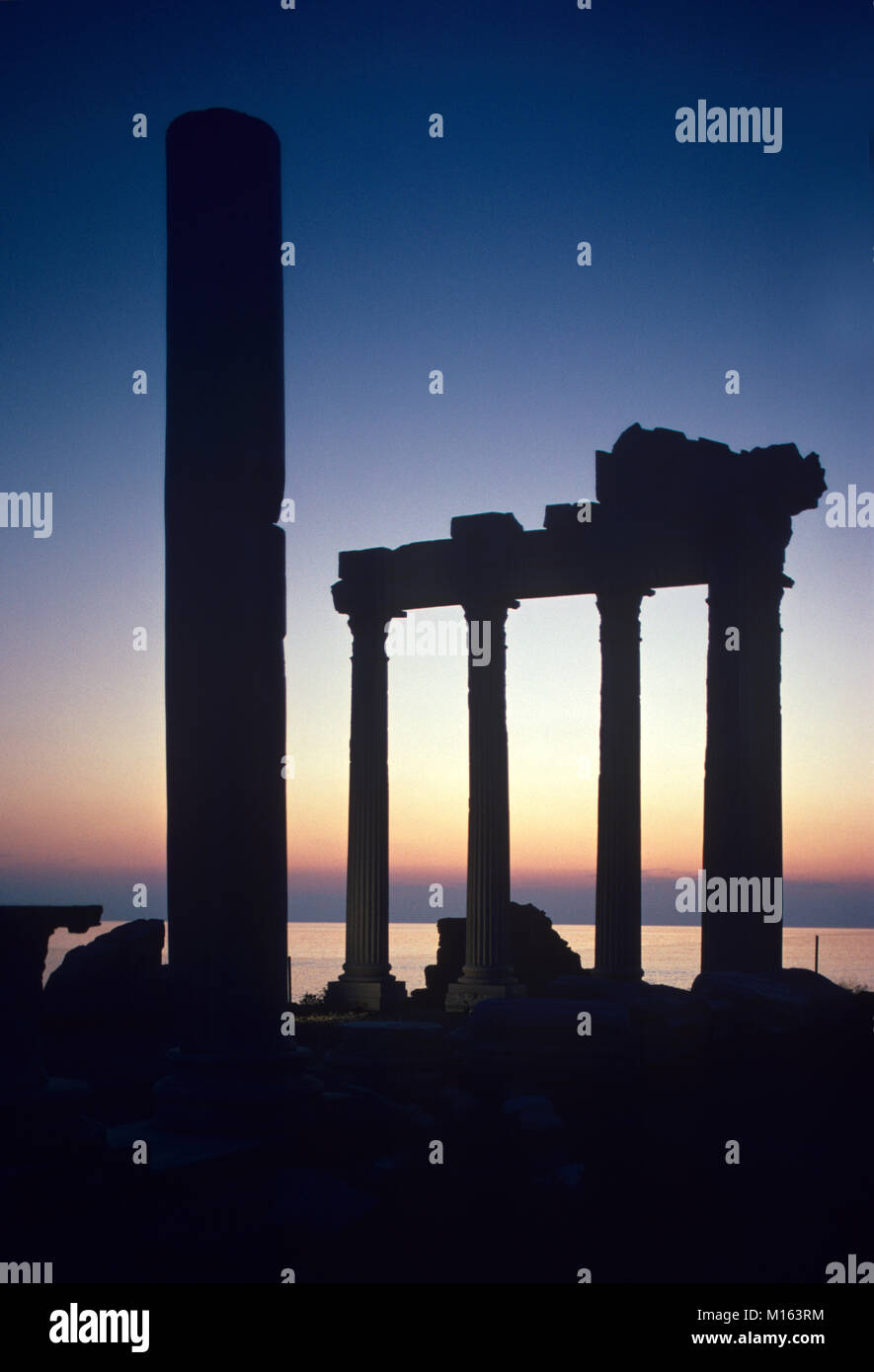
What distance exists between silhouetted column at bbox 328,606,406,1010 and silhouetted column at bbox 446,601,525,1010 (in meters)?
3.99

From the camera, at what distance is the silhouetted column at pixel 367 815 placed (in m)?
49.9

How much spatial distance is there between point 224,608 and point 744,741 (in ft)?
82.7

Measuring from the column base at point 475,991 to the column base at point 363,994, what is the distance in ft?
9.83

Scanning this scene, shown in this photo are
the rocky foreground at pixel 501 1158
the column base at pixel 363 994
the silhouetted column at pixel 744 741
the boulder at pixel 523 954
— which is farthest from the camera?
the boulder at pixel 523 954

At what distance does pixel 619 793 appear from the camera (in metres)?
45.6

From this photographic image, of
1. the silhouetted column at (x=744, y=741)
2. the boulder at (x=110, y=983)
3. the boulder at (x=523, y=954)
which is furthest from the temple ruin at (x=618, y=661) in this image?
the boulder at (x=110, y=983)

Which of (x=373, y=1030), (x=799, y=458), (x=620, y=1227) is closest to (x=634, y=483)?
(x=799, y=458)

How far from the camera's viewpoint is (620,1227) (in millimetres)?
19750

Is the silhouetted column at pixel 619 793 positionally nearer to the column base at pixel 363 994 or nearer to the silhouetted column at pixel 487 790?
the silhouetted column at pixel 487 790

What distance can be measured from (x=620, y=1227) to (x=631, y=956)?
2576 centimetres

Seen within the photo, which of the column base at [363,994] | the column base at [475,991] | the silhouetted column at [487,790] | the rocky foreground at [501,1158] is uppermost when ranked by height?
the silhouetted column at [487,790]

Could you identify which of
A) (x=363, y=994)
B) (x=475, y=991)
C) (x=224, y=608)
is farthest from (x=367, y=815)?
(x=224, y=608)
